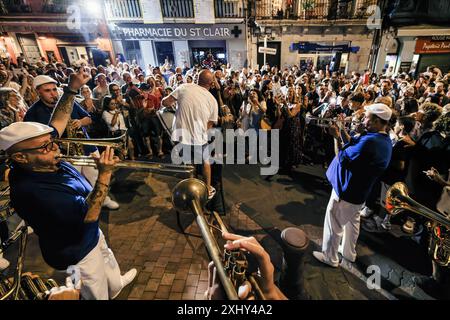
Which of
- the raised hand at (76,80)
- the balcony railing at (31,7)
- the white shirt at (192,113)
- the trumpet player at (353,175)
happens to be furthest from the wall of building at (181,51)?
the trumpet player at (353,175)

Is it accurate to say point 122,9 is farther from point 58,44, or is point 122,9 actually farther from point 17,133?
point 17,133

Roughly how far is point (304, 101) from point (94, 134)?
6.28 metres

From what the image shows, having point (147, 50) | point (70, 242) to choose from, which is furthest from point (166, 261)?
point (147, 50)

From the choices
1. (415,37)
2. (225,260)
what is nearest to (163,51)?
(415,37)

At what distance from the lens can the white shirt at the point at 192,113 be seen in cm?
418

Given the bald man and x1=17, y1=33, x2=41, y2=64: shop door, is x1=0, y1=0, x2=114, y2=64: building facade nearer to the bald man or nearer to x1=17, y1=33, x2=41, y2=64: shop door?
x1=17, y1=33, x2=41, y2=64: shop door

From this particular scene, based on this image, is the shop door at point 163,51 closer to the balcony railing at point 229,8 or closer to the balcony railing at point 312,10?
the balcony railing at point 229,8

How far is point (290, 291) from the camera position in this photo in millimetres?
2834

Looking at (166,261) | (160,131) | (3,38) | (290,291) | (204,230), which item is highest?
(3,38)

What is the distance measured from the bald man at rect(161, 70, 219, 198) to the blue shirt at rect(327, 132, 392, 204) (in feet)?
7.54

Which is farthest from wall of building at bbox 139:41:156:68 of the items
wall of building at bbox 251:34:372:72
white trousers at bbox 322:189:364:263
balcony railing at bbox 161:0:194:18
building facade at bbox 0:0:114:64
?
white trousers at bbox 322:189:364:263

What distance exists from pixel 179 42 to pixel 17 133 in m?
20.2

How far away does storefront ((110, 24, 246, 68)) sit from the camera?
719 inches
